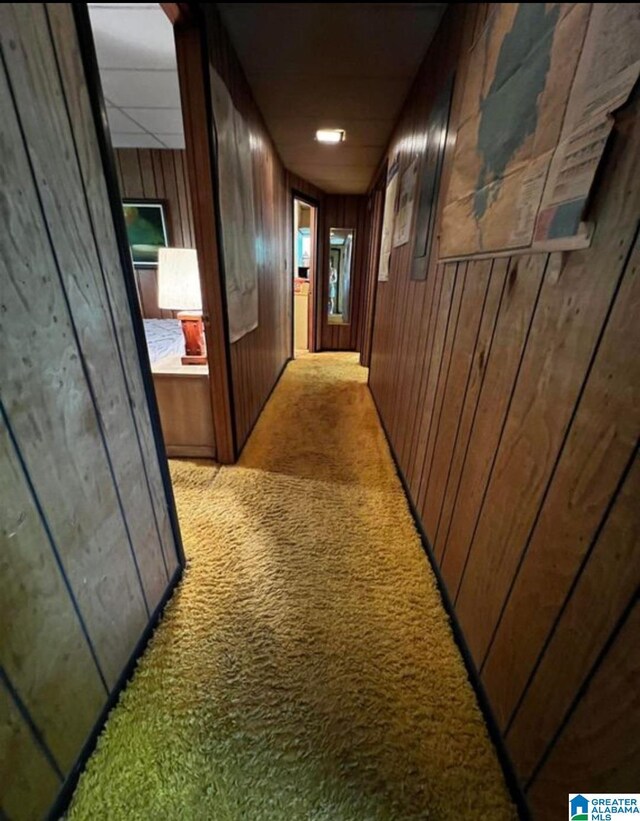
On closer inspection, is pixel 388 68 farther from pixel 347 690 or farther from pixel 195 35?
pixel 347 690

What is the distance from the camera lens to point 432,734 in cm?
88

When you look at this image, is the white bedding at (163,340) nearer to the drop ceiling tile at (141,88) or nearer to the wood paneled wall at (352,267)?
the drop ceiling tile at (141,88)

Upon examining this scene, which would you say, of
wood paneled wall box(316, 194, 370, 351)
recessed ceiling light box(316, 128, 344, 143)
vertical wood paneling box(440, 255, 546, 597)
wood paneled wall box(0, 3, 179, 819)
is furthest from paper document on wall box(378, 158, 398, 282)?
wood paneled wall box(0, 3, 179, 819)

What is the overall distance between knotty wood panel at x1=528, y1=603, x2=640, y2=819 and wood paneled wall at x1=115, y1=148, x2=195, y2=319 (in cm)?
453

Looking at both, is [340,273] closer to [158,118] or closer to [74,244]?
[158,118]

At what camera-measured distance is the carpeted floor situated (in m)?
0.77

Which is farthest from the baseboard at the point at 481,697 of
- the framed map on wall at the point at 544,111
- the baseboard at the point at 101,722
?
the framed map on wall at the point at 544,111

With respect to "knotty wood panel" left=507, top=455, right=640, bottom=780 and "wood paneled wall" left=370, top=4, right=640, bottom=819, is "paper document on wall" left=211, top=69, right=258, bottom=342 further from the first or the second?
"knotty wood panel" left=507, top=455, right=640, bottom=780

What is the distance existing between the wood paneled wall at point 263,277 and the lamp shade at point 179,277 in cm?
34

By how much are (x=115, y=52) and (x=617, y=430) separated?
10.2 feet

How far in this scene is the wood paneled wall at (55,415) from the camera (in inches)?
23.4

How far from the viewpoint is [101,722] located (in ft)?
2.83

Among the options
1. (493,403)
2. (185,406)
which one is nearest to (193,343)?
(185,406)

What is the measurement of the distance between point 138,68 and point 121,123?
130cm
